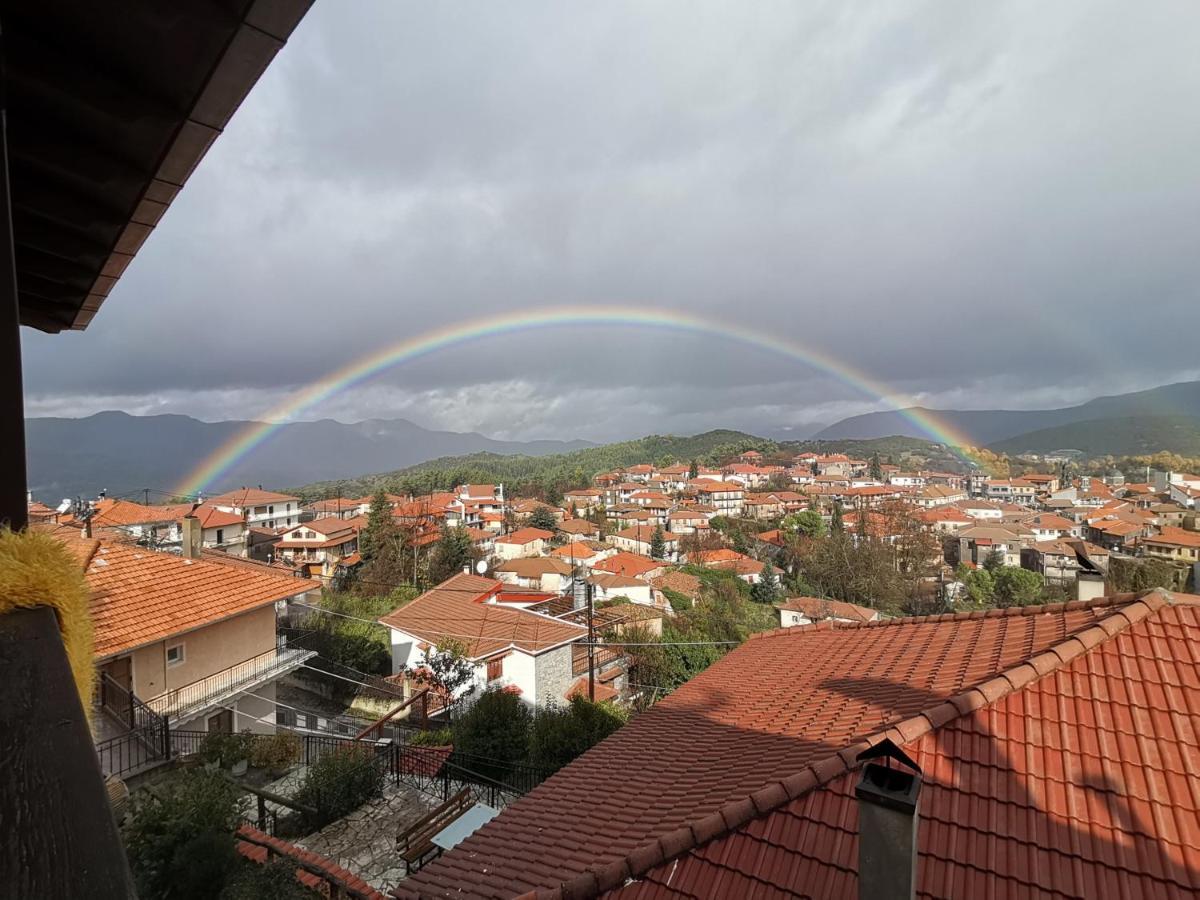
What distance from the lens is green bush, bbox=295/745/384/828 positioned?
724cm

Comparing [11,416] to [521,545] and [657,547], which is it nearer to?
[521,545]

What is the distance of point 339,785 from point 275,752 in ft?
7.11

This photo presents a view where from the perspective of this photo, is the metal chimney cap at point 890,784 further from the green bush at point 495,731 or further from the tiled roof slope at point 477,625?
the tiled roof slope at point 477,625

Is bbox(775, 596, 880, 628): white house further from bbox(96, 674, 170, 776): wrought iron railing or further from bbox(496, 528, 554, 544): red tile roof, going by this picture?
bbox(96, 674, 170, 776): wrought iron railing

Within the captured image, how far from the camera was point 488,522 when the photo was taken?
61.6 m

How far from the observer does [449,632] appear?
17375 millimetres

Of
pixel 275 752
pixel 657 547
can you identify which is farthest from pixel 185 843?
pixel 657 547

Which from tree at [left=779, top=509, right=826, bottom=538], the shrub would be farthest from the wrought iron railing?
tree at [left=779, top=509, right=826, bottom=538]

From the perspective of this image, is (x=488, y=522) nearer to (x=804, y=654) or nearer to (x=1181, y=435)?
(x=804, y=654)

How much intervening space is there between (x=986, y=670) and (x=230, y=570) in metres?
11.8

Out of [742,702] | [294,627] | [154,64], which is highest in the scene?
[154,64]

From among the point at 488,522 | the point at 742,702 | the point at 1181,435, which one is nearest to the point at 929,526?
the point at 488,522

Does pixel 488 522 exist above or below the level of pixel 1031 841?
below

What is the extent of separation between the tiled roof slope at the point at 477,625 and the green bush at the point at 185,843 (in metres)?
11.3
